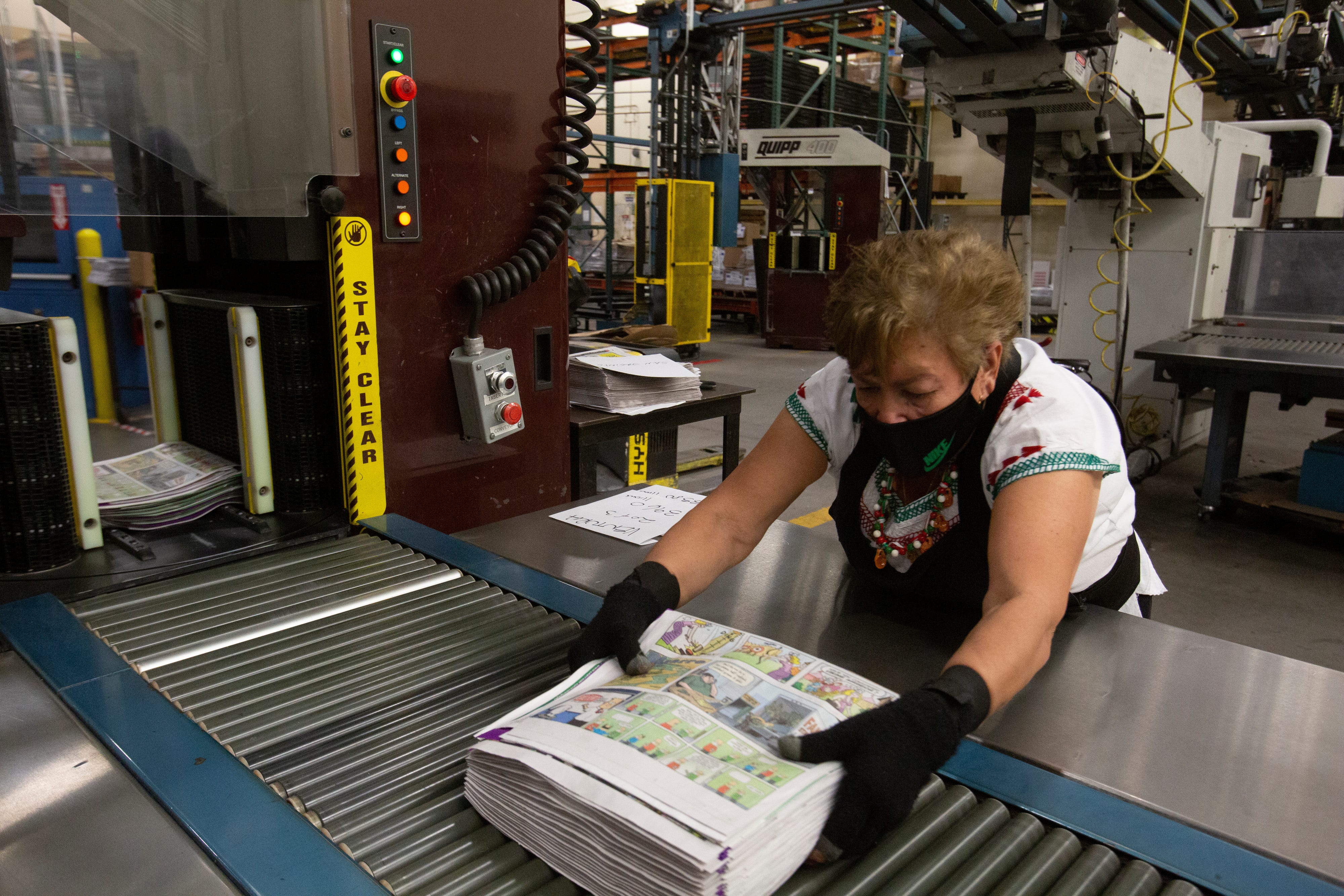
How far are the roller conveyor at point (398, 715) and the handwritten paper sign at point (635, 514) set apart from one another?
30cm

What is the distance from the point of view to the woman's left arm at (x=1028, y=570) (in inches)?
40.9

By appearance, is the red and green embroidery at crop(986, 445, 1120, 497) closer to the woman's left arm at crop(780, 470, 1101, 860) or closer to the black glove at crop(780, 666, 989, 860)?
the woman's left arm at crop(780, 470, 1101, 860)

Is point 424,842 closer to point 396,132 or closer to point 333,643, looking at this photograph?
point 333,643

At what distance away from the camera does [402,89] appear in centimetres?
162

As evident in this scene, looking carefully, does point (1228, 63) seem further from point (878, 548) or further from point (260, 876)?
point (260, 876)

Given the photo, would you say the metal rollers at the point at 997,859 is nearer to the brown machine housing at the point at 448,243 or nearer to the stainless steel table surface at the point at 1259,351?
the brown machine housing at the point at 448,243

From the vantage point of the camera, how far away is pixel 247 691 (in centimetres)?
109

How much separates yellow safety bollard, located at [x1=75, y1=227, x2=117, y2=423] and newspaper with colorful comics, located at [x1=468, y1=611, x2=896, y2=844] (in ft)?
13.6

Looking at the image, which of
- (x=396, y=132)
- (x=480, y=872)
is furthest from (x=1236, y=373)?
(x=480, y=872)

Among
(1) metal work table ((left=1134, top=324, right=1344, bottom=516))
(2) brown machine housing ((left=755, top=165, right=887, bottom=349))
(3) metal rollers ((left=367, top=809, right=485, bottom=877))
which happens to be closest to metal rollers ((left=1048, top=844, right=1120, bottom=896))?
(3) metal rollers ((left=367, top=809, right=485, bottom=877))

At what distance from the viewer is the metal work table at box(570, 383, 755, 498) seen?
228cm

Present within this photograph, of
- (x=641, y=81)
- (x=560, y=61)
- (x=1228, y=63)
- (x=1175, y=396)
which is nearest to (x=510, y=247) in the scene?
(x=560, y=61)

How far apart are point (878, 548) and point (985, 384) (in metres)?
0.31

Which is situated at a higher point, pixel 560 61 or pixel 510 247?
pixel 560 61
